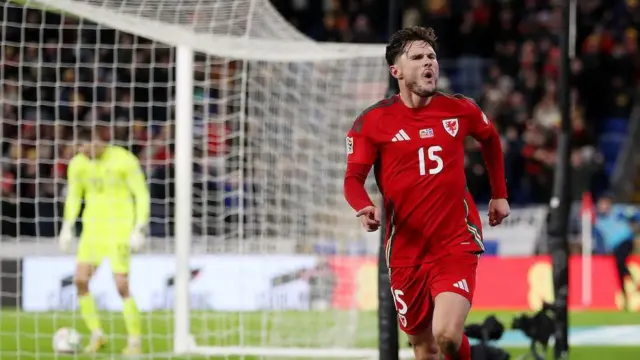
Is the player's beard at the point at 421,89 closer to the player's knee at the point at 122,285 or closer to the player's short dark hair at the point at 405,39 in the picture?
the player's short dark hair at the point at 405,39

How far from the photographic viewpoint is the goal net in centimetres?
1114

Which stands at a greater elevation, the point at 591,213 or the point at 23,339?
the point at 591,213

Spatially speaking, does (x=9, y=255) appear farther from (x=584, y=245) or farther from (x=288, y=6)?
(x=288, y=6)

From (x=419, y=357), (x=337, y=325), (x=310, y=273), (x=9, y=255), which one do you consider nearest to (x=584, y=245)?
(x=310, y=273)

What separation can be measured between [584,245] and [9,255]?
820 centimetres

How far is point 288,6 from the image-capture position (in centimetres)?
2525

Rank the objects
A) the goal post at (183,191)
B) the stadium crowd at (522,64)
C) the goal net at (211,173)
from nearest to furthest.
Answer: the goal net at (211,173), the goal post at (183,191), the stadium crowd at (522,64)

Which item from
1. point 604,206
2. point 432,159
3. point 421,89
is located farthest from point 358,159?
point 604,206

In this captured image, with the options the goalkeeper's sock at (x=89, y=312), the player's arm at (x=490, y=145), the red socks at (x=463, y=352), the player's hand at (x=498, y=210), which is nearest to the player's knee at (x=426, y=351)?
the red socks at (x=463, y=352)

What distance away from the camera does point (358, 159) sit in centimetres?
648

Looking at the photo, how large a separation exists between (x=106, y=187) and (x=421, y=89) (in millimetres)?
5851

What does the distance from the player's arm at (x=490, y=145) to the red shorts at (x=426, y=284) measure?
43cm

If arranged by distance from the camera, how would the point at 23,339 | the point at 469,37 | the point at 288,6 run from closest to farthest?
1. the point at 23,339
2. the point at 469,37
3. the point at 288,6

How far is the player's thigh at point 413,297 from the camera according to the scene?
21.5 feet
